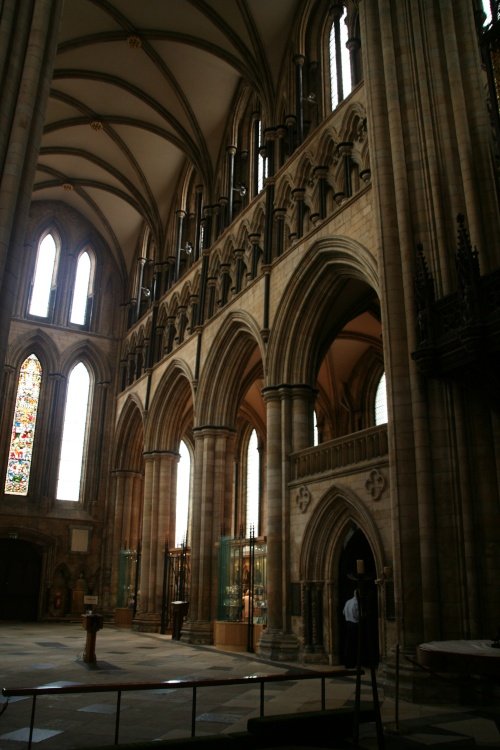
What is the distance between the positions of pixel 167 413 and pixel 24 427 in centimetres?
592

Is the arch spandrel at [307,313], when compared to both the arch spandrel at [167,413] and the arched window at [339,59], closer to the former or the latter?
the arched window at [339,59]

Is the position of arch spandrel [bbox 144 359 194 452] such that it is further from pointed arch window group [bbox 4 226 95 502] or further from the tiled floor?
the tiled floor

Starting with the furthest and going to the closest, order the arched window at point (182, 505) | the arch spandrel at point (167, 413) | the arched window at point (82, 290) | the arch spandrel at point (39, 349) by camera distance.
Answer: the arched window at point (182, 505) → the arched window at point (82, 290) → the arch spandrel at point (39, 349) → the arch spandrel at point (167, 413)

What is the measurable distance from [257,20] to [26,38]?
9336 millimetres

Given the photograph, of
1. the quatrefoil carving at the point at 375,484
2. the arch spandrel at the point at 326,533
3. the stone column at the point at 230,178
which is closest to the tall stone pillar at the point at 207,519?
the arch spandrel at the point at 326,533

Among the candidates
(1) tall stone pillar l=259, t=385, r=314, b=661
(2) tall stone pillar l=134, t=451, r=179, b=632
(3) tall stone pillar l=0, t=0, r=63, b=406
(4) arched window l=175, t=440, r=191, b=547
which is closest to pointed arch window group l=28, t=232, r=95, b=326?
(4) arched window l=175, t=440, r=191, b=547

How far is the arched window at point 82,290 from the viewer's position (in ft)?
88.6

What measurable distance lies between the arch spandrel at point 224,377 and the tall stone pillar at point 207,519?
40cm

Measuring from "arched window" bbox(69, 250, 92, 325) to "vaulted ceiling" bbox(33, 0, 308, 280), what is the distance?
1.72 meters

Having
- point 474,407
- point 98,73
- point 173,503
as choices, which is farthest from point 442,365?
point 98,73

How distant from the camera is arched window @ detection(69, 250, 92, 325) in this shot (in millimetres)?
27000

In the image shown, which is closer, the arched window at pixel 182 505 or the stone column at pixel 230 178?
the stone column at pixel 230 178

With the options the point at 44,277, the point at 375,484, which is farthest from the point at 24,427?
the point at 375,484

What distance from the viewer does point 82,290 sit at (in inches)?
1081
